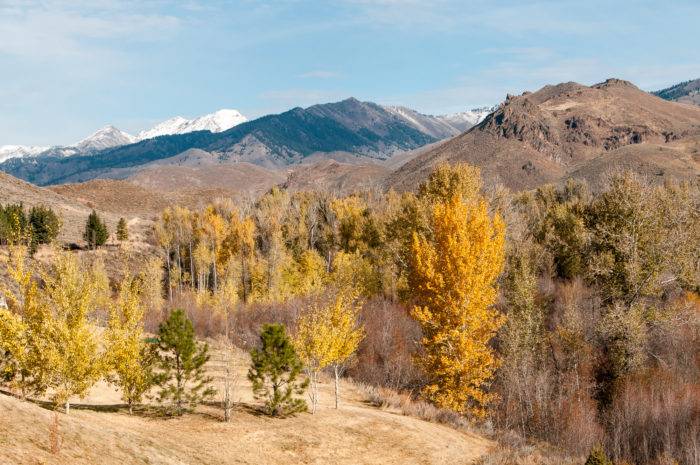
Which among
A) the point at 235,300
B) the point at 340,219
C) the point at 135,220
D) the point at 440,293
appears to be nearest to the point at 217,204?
the point at 135,220

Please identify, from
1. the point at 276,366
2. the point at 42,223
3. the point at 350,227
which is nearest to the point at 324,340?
the point at 276,366

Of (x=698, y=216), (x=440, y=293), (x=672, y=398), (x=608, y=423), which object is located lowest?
(x=608, y=423)

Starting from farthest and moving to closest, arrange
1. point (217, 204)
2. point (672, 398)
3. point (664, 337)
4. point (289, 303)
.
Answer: point (217, 204) < point (289, 303) < point (664, 337) < point (672, 398)

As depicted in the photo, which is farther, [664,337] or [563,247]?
[563,247]

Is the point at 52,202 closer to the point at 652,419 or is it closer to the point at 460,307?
the point at 460,307

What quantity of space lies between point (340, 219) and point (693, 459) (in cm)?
6082

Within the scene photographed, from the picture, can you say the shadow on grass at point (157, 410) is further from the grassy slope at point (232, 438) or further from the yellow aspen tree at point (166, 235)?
the yellow aspen tree at point (166, 235)

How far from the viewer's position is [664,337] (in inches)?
1497

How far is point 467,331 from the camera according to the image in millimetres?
28172

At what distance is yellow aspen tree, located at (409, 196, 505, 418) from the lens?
27.9 metres

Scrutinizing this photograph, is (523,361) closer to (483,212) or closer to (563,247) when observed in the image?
(483,212)

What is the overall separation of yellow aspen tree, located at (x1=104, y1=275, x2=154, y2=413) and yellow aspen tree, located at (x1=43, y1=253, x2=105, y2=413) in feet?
2.95

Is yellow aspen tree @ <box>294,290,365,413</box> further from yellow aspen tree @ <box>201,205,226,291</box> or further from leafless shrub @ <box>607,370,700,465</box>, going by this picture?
yellow aspen tree @ <box>201,205,226,291</box>

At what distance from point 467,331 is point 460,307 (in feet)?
4.29
